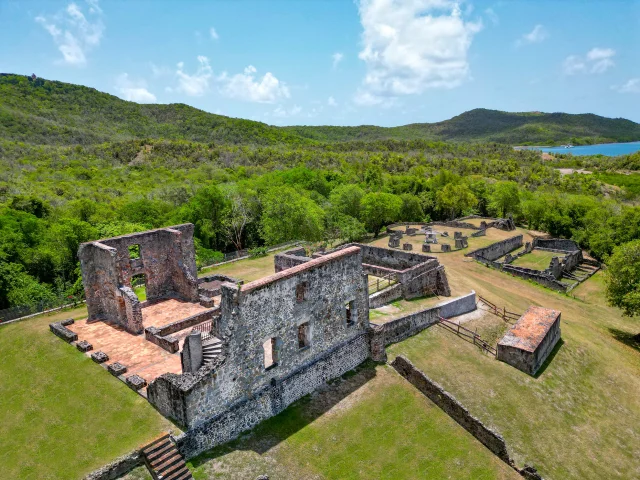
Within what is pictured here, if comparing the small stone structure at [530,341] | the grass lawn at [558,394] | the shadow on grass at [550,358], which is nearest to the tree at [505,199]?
the grass lawn at [558,394]

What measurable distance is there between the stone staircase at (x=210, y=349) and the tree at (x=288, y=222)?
80.9 feet

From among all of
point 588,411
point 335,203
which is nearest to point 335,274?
point 588,411

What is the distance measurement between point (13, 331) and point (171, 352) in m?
8.51

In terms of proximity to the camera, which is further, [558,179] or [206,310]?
[558,179]

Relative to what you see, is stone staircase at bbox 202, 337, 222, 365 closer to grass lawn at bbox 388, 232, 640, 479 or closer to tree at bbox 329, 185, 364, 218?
grass lawn at bbox 388, 232, 640, 479

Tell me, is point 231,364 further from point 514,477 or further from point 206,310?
point 514,477

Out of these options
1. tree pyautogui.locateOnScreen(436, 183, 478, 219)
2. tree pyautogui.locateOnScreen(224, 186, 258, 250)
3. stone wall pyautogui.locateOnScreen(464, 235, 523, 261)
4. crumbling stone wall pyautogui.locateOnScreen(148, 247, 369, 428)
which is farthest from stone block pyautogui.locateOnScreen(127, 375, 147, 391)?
tree pyautogui.locateOnScreen(436, 183, 478, 219)

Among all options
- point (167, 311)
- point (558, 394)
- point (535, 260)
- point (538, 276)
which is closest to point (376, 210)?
point (535, 260)

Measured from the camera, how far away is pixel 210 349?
617 inches

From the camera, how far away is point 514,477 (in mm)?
14953

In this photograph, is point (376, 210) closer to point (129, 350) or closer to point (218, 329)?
point (129, 350)

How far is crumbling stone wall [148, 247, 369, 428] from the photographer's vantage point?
1327 centimetres

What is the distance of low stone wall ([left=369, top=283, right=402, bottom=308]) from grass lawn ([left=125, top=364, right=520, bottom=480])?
6.96 meters

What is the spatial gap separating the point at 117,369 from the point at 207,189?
29.6m
